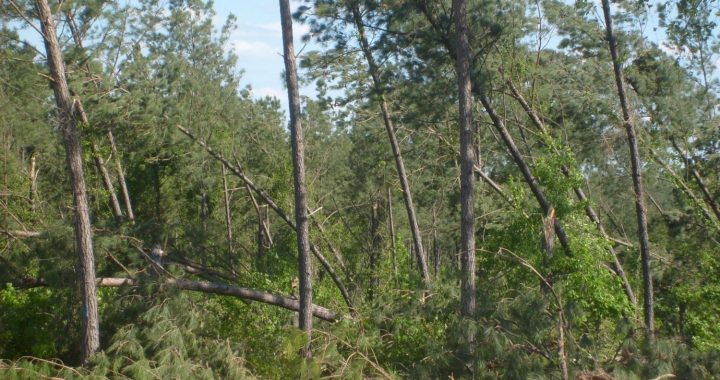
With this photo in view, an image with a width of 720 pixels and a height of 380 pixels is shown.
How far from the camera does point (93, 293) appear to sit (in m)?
11.4

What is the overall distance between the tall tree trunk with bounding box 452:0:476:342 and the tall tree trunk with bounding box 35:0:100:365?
17.9 feet

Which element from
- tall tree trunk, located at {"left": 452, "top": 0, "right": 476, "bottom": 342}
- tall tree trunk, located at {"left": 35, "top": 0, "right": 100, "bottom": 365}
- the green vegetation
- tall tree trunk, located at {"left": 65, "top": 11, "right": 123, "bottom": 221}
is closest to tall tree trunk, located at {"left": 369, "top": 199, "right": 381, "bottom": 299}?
the green vegetation

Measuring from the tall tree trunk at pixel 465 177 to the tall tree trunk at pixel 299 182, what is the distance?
252 centimetres

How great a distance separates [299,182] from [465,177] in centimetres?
269

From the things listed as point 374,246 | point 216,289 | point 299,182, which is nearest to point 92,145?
point 216,289

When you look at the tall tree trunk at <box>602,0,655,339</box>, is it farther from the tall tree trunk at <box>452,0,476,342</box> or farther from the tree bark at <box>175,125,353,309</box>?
the tree bark at <box>175,125,353,309</box>

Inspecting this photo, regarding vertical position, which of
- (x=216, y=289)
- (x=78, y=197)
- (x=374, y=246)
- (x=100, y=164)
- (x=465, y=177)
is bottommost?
(x=374, y=246)

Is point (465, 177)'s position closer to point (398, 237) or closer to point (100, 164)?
point (398, 237)

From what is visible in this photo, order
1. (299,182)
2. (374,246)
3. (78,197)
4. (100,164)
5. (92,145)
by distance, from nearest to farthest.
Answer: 1. (78,197)
2. (299,182)
3. (92,145)
4. (100,164)
5. (374,246)

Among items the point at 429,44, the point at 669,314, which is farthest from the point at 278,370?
the point at 669,314

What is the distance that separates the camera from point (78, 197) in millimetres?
11320

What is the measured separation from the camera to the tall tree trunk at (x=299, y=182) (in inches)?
497

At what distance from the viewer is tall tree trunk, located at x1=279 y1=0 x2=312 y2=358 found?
12625 mm

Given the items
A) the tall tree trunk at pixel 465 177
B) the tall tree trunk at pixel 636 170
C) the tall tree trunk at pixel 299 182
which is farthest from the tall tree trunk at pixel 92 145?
the tall tree trunk at pixel 636 170
